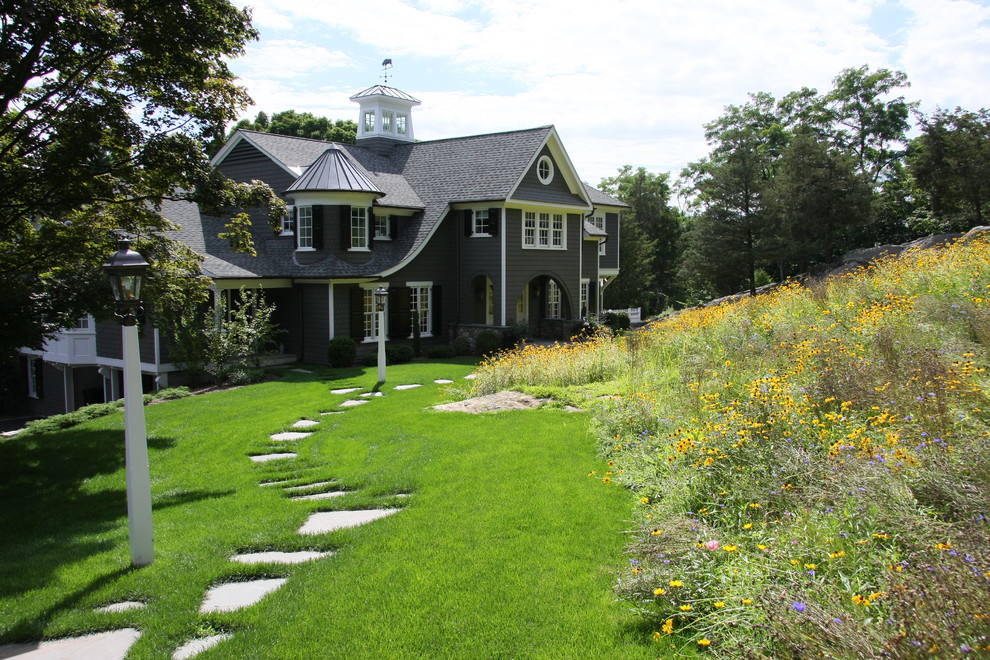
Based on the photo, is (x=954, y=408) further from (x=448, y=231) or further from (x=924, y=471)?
(x=448, y=231)

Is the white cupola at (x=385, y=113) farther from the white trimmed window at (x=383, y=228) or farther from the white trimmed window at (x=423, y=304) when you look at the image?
the white trimmed window at (x=423, y=304)

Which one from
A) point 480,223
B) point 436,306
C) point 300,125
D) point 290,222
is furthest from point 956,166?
point 300,125

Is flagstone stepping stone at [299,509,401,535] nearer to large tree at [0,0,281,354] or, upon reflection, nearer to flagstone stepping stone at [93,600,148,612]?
flagstone stepping stone at [93,600,148,612]

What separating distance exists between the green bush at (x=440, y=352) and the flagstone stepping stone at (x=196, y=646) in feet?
58.0

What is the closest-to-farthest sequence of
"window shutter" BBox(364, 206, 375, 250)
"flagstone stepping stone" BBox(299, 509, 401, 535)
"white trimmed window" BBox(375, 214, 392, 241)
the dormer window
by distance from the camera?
"flagstone stepping stone" BBox(299, 509, 401, 535), "window shutter" BBox(364, 206, 375, 250), "white trimmed window" BBox(375, 214, 392, 241), the dormer window

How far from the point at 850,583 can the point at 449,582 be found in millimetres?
2548

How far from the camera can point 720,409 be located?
22.3 feet

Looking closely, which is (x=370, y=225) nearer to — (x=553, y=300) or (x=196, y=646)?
(x=553, y=300)

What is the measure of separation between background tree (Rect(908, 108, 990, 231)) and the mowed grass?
24.3 m

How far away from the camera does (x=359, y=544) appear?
5.60 m

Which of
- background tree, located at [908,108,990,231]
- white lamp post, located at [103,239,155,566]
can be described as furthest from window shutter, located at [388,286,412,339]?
background tree, located at [908,108,990,231]

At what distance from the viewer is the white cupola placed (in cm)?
2742

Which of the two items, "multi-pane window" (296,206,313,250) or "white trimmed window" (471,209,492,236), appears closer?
"multi-pane window" (296,206,313,250)

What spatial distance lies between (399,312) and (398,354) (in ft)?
6.83
